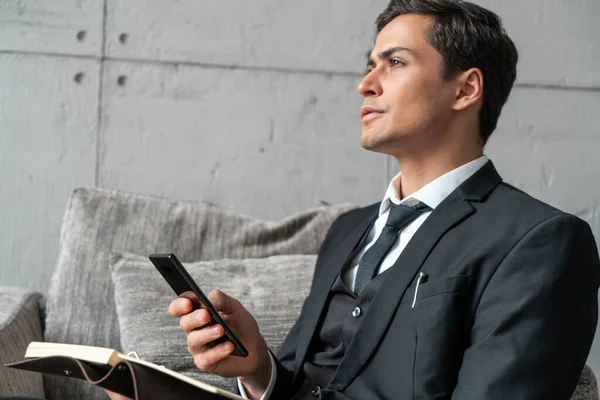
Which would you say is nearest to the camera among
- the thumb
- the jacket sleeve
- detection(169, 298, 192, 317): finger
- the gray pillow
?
the jacket sleeve

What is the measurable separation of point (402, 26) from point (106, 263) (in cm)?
101

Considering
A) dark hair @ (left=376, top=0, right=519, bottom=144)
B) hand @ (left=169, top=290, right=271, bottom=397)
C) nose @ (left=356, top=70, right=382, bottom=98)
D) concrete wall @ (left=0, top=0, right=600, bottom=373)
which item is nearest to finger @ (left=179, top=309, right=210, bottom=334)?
hand @ (left=169, top=290, right=271, bottom=397)

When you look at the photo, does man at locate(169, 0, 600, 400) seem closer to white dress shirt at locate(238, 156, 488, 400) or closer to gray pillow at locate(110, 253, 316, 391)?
white dress shirt at locate(238, 156, 488, 400)

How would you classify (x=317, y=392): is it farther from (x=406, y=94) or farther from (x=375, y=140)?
(x=406, y=94)

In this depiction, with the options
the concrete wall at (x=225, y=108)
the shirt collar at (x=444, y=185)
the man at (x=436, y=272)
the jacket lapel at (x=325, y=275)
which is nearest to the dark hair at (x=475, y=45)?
the man at (x=436, y=272)

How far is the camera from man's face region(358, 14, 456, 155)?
69.4 inches

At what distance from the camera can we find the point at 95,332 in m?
2.04

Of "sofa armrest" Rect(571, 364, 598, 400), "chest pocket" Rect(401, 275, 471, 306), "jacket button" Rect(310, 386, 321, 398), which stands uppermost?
"chest pocket" Rect(401, 275, 471, 306)

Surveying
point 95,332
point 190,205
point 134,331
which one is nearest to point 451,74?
point 190,205

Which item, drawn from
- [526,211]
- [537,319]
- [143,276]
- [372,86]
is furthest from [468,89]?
[143,276]

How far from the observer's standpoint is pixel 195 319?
1428 mm

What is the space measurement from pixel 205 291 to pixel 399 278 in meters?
0.66

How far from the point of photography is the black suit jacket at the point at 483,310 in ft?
4.42

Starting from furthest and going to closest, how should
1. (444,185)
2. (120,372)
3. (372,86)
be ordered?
(372,86) → (444,185) → (120,372)
